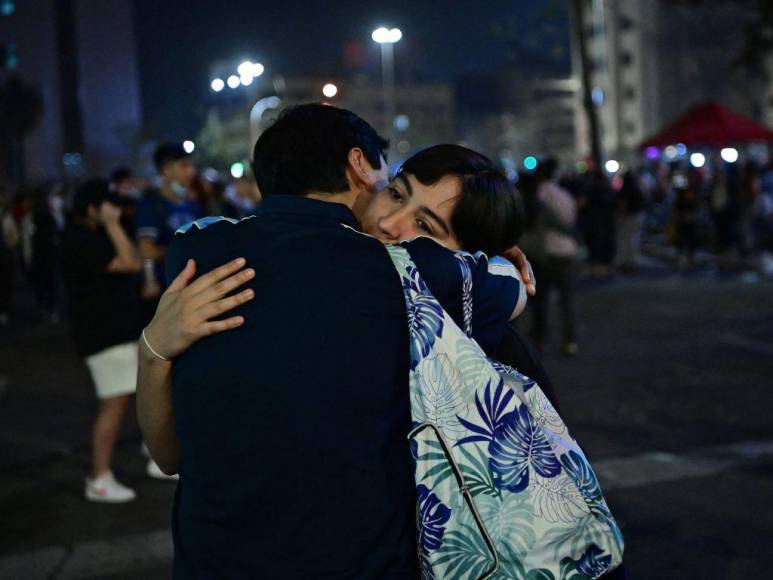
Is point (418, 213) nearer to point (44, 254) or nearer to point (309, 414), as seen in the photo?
point (309, 414)

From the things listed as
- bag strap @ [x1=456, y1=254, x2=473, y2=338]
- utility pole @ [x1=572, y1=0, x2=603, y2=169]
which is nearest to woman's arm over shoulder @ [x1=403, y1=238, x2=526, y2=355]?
bag strap @ [x1=456, y1=254, x2=473, y2=338]

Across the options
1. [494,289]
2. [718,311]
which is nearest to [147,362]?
[494,289]

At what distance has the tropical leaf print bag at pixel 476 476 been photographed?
188cm

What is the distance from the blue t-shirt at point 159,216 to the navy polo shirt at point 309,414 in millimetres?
5188

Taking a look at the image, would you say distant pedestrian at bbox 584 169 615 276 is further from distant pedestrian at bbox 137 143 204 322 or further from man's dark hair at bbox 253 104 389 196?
man's dark hair at bbox 253 104 389 196

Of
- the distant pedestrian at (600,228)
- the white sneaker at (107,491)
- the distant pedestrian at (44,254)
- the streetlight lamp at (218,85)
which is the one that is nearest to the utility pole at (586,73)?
the distant pedestrian at (600,228)

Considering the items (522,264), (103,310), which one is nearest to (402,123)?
(103,310)

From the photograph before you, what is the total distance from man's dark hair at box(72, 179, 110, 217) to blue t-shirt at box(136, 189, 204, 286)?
877 millimetres

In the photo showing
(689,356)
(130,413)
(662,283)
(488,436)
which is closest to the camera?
(488,436)

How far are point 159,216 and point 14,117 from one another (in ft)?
224

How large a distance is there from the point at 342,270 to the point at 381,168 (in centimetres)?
36

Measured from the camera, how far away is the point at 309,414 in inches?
75.4

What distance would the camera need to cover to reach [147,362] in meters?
2.15

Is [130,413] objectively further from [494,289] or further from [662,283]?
[662,283]
